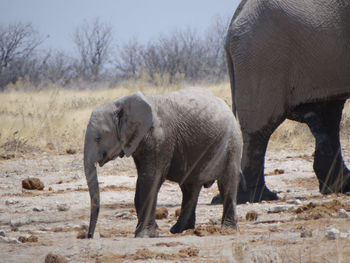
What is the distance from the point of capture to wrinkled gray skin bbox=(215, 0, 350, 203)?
799 cm

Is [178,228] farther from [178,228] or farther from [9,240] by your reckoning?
[9,240]

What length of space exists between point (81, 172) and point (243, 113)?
3293mm

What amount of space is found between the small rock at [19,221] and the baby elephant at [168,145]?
1548 mm

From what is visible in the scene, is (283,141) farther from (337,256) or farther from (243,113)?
(337,256)

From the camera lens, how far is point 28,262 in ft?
14.4

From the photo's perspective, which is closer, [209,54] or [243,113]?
[243,113]

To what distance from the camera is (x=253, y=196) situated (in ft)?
26.2

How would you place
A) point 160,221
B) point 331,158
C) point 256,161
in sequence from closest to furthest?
point 160,221 → point 256,161 → point 331,158

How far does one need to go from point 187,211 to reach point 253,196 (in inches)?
72.4

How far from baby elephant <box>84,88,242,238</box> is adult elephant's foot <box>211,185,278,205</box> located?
1558mm

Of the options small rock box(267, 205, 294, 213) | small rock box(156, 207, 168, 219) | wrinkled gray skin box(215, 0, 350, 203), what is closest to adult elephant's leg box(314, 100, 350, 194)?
wrinkled gray skin box(215, 0, 350, 203)

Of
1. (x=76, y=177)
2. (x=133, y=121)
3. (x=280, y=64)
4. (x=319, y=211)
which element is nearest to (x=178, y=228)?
(x=133, y=121)

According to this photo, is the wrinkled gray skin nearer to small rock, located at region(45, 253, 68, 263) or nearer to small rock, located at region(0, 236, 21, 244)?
small rock, located at region(0, 236, 21, 244)

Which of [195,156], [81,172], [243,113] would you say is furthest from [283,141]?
[195,156]
